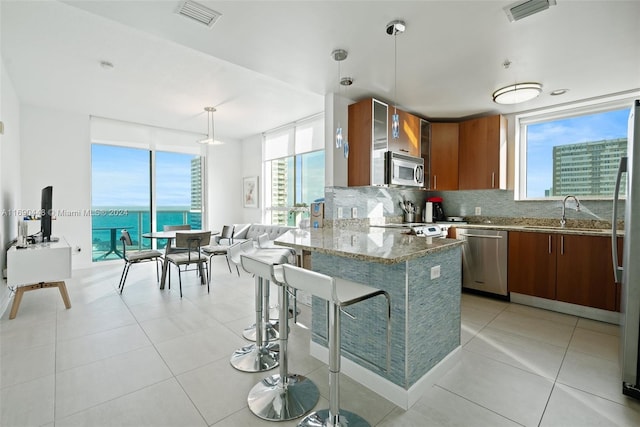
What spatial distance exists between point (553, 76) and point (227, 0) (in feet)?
10.4

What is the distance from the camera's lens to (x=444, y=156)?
14.6ft

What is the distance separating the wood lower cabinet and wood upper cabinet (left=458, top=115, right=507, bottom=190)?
0.93 metres

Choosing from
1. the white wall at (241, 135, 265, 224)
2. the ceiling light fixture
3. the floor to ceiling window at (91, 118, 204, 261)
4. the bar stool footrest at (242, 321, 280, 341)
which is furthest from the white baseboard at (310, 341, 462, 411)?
the white wall at (241, 135, 265, 224)

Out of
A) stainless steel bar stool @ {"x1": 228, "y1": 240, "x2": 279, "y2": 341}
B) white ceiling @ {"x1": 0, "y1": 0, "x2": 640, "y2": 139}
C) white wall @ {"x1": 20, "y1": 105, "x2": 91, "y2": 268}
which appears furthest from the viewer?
white wall @ {"x1": 20, "y1": 105, "x2": 91, "y2": 268}

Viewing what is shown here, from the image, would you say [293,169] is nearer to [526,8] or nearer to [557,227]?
[557,227]

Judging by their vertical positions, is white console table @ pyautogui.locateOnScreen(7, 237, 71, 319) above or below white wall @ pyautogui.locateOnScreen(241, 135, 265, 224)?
below

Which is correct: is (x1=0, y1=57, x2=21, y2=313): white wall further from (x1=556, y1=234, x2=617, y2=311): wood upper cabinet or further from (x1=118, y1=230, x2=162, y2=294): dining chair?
(x1=556, y1=234, x2=617, y2=311): wood upper cabinet

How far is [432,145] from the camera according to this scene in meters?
4.50

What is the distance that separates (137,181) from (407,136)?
5595 millimetres

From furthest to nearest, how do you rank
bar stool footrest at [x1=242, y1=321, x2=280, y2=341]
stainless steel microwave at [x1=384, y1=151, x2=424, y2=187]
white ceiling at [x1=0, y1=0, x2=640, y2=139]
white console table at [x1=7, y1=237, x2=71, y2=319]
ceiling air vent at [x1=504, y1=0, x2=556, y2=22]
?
stainless steel microwave at [x1=384, y1=151, x2=424, y2=187] < white console table at [x1=7, y1=237, x2=71, y2=319] < bar stool footrest at [x1=242, y1=321, x2=280, y2=341] < white ceiling at [x1=0, y1=0, x2=640, y2=139] < ceiling air vent at [x1=504, y1=0, x2=556, y2=22]

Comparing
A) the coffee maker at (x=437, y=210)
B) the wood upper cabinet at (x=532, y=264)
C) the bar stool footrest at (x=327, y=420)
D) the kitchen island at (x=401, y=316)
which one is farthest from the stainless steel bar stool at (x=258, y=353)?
the coffee maker at (x=437, y=210)

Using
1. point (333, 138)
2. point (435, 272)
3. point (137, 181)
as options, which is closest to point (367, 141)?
point (333, 138)

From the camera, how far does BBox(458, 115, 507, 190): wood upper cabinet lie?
405 centimetres

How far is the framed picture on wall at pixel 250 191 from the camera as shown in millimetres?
6977
